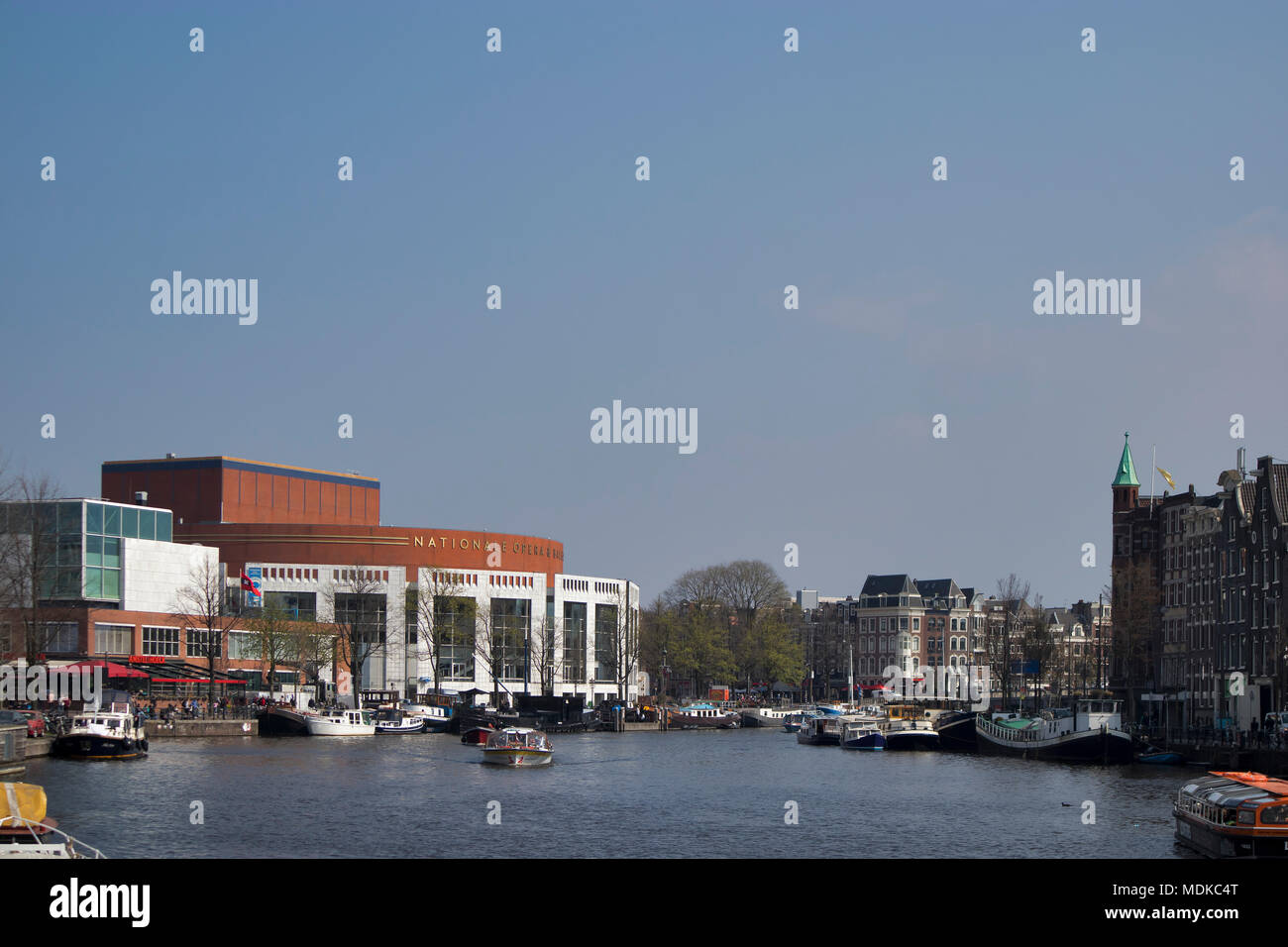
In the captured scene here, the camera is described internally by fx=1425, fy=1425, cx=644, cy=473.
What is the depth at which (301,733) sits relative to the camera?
127625mm

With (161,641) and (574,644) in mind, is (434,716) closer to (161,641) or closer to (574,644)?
(161,641)

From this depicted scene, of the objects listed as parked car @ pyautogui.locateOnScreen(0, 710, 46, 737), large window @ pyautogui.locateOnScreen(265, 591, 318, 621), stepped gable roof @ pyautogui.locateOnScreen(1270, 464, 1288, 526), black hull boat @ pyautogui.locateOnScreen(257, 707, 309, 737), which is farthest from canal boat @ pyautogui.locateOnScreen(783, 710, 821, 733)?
parked car @ pyautogui.locateOnScreen(0, 710, 46, 737)

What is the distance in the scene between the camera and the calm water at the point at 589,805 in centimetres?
5447

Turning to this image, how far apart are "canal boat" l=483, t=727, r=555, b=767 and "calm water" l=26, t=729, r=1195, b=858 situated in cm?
132

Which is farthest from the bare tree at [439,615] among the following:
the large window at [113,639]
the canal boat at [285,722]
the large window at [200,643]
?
the canal boat at [285,722]

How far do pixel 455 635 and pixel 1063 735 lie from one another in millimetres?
82071

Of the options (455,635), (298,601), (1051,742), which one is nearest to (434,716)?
(455,635)

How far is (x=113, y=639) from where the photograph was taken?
458 ft

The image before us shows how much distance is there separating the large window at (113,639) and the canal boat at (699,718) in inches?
2430

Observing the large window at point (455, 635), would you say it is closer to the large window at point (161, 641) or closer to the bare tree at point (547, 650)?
the bare tree at point (547, 650)
